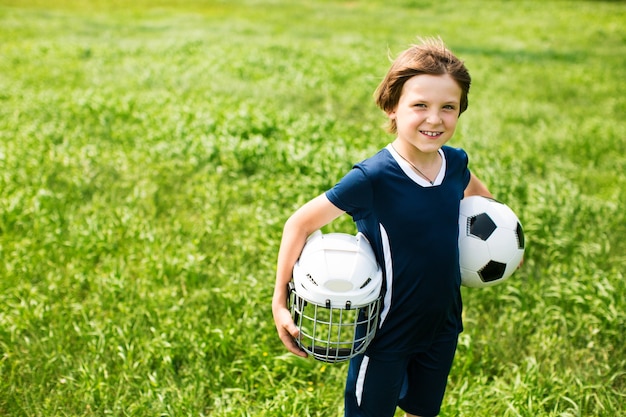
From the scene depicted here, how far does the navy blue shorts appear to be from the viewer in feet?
8.57

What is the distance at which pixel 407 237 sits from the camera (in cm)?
247

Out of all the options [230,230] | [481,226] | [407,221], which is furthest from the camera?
[230,230]

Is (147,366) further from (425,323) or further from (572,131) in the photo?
(572,131)

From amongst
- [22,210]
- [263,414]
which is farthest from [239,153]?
[263,414]

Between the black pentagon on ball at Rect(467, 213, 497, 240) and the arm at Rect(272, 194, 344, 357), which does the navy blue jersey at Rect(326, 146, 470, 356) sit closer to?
the arm at Rect(272, 194, 344, 357)

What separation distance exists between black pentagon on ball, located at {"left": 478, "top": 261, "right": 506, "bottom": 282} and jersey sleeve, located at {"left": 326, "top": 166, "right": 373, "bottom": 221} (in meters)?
0.72

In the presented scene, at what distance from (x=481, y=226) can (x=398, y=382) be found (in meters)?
0.83

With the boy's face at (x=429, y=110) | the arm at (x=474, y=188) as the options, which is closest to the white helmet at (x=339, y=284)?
the boy's face at (x=429, y=110)

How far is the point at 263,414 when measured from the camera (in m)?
3.34

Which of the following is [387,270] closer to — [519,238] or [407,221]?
[407,221]

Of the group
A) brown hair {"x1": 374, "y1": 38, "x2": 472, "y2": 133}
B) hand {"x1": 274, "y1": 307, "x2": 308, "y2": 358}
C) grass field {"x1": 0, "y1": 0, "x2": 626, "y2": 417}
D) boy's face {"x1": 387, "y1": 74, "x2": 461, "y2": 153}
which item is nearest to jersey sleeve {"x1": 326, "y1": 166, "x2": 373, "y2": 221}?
boy's face {"x1": 387, "y1": 74, "x2": 461, "y2": 153}

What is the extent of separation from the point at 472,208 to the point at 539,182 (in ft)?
13.7

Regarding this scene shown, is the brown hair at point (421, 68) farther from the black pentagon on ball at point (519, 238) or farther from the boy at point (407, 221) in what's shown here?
the black pentagon on ball at point (519, 238)

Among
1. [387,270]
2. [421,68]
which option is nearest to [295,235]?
[387,270]
